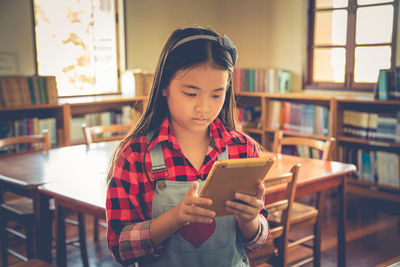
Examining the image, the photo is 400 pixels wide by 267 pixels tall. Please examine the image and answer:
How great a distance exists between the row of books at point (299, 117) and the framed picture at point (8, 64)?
2764 mm

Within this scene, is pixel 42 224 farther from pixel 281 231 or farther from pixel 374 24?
pixel 374 24

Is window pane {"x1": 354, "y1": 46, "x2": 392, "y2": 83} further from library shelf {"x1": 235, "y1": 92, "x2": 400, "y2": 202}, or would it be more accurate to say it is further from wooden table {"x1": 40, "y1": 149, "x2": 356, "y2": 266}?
wooden table {"x1": 40, "y1": 149, "x2": 356, "y2": 266}

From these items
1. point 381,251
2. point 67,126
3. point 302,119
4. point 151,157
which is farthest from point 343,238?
point 67,126

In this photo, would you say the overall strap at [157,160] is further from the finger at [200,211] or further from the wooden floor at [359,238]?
the wooden floor at [359,238]

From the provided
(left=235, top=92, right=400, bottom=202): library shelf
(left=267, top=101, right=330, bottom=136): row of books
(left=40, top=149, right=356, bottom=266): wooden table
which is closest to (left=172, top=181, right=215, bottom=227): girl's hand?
(left=40, top=149, right=356, bottom=266): wooden table

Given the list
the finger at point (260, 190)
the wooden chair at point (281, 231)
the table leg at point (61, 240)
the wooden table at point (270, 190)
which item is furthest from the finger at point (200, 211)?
the table leg at point (61, 240)

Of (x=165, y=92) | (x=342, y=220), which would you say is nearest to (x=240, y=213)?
(x=165, y=92)

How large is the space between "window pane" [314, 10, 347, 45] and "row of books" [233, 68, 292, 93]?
54cm

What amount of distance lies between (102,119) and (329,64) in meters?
2.59

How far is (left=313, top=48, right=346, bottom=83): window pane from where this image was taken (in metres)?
4.74

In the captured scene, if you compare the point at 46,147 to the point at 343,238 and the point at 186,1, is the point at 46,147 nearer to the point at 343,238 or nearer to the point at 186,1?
the point at 343,238

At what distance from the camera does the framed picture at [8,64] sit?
4.07m

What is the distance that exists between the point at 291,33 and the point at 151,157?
4.41m

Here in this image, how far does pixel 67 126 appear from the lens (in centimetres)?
423
